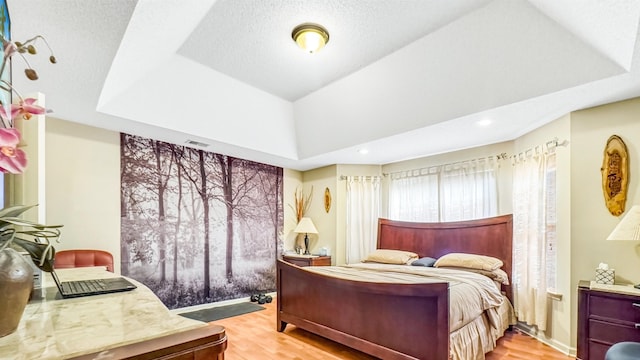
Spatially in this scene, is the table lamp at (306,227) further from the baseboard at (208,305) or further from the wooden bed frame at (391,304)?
the wooden bed frame at (391,304)

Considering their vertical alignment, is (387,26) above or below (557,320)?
above

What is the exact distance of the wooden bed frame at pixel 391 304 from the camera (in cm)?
249

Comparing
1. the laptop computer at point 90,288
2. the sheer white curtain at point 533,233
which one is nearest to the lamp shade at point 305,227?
the sheer white curtain at point 533,233

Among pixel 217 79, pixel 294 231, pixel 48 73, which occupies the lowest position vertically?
pixel 294 231

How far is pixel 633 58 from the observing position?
2.19 meters

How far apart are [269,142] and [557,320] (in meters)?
4.00

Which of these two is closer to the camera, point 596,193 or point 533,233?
point 596,193

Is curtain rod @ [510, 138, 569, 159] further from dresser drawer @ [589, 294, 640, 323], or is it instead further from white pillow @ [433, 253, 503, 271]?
dresser drawer @ [589, 294, 640, 323]

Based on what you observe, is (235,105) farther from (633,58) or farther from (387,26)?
(633,58)

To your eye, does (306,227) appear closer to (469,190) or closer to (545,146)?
(469,190)

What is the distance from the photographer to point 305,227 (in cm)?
559

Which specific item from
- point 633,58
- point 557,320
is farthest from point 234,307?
point 633,58

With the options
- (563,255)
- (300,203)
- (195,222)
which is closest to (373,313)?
(563,255)

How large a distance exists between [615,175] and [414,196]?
8.44 feet
